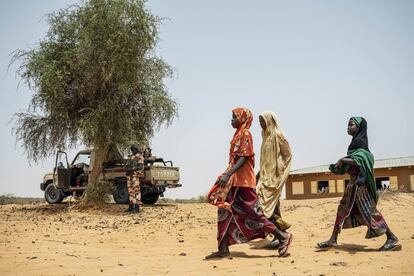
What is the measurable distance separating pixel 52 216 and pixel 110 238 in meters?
5.56

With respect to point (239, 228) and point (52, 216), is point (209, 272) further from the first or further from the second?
point (52, 216)

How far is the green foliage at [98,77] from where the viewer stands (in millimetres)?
15680

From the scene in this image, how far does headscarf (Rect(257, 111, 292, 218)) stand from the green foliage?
922 centimetres

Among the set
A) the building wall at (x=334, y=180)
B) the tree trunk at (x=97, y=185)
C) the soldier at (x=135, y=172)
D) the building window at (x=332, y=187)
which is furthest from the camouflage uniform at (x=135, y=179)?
the building window at (x=332, y=187)

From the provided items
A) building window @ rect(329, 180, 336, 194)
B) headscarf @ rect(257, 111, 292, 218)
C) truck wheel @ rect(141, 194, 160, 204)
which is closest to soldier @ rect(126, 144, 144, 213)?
truck wheel @ rect(141, 194, 160, 204)

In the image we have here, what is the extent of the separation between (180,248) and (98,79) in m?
9.85

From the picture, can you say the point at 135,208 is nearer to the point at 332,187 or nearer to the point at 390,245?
the point at 390,245

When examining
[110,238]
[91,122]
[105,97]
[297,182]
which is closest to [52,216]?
[91,122]

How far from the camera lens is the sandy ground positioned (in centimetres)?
562

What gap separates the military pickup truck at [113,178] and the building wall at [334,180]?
11.2 metres

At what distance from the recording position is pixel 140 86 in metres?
17.0

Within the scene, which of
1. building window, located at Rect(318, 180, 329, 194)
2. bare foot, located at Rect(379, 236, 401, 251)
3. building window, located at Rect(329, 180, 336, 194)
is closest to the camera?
bare foot, located at Rect(379, 236, 401, 251)

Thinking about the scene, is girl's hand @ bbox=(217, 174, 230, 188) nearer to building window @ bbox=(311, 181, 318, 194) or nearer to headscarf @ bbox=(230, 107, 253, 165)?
headscarf @ bbox=(230, 107, 253, 165)

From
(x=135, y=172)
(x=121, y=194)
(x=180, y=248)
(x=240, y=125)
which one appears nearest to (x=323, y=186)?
(x=121, y=194)
